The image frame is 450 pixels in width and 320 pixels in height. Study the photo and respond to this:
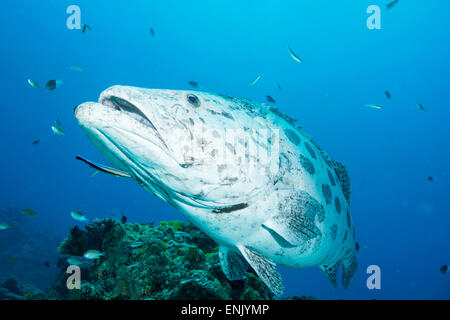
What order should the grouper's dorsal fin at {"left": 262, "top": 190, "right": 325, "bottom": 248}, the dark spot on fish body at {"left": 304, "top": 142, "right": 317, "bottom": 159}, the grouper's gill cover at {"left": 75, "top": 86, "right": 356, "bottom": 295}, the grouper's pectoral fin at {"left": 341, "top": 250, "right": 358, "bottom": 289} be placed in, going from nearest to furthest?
the grouper's gill cover at {"left": 75, "top": 86, "right": 356, "bottom": 295} → the grouper's dorsal fin at {"left": 262, "top": 190, "right": 325, "bottom": 248} → the dark spot on fish body at {"left": 304, "top": 142, "right": 317, "bottom": 159} → the grouper's pectoral fin at {"left": 341, "top": 250, "right": 358, "bottom": 289}

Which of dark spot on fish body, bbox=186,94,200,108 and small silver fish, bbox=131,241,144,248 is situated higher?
dark spot on fish body, bbox=186,94,200,108

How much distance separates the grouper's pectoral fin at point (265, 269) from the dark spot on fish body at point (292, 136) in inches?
57.2

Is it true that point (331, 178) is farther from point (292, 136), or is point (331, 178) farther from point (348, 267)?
point (348, 267)

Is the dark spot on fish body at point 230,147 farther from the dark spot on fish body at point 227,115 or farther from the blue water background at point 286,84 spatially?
the blue water background at point 286,84

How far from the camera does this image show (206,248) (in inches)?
207

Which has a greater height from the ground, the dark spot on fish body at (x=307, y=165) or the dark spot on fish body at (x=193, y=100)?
the dark spot on fish body at (x=193, y=100)

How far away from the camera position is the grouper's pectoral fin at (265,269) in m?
2.81

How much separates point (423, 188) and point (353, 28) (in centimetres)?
4663

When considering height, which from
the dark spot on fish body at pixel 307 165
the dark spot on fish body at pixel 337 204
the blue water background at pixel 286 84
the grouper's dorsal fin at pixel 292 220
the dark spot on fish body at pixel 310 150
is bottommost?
the grouper's dorsal fin at pixel 292 220

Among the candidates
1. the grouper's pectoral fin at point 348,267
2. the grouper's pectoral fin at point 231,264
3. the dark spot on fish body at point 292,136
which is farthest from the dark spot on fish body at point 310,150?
the grouper's pectoral fin at point 348,267

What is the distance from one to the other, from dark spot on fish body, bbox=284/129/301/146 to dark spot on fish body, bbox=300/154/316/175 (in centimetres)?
21

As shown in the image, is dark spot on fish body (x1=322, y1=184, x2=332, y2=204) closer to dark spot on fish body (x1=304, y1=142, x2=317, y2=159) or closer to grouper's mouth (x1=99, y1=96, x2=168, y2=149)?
dark spot on fish body (x1=304, y1=142, x2=317, y2=159)

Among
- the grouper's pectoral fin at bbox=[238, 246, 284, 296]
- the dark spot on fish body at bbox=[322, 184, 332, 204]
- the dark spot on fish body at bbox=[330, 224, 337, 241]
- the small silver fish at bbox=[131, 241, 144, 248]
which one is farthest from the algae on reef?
the dark spot on fish body at bbox=[322, 184, 332, 204]

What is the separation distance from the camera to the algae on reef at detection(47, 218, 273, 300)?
313cm
